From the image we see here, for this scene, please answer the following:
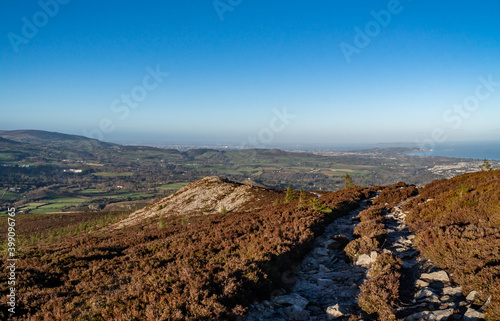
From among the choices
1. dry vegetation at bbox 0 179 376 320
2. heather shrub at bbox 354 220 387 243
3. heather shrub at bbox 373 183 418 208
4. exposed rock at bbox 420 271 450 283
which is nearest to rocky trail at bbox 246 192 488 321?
exposed rock at bbox 420 271 450 283

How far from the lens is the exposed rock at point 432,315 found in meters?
4.45

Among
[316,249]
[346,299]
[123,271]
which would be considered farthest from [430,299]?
[123,271]

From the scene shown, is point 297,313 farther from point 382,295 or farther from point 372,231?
point 372,231

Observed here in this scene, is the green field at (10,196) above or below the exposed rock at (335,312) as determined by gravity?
below

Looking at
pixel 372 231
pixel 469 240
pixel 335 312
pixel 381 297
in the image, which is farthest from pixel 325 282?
pixel 469 240

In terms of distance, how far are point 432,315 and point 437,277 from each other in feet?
7.50

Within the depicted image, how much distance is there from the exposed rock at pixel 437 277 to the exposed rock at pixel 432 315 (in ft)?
6.66

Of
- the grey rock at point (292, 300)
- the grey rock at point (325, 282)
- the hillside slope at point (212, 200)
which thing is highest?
the grey rock at point (292, 300)

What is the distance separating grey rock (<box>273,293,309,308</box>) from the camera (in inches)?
229

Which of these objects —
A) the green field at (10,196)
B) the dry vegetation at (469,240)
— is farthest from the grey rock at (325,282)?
the green field at (10,196)

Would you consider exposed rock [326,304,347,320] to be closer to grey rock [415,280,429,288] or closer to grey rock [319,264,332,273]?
grey rock [415,280,429,288]

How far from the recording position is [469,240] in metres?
7.39

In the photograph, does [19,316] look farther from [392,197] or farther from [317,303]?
[392,197]

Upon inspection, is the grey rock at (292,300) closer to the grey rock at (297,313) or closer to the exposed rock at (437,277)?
the grey rock at (297,313)
